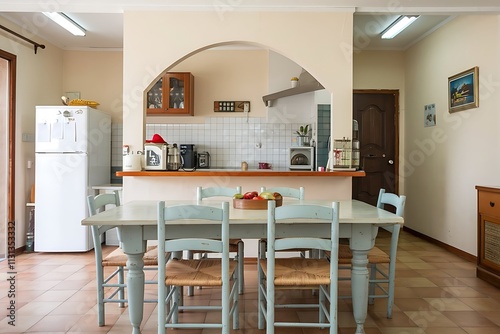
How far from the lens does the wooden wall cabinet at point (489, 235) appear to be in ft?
10.9

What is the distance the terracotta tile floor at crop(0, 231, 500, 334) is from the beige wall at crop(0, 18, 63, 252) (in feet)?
2.56

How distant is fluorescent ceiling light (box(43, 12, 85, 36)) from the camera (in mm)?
4281

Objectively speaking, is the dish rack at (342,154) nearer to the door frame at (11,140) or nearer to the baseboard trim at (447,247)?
the baseboard trim at (447,247)

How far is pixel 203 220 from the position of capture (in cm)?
212

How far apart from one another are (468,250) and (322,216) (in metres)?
3.08

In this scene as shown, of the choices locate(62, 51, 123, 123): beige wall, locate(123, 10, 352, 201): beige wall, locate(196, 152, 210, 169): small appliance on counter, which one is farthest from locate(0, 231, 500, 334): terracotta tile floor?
locate(62, 51, 123, 123): beige wall

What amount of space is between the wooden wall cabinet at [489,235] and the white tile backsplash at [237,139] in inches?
108

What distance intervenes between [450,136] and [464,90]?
0.60 metres

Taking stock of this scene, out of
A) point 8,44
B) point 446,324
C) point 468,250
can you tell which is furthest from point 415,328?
point 8,44

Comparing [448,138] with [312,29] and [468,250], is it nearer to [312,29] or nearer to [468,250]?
[468,250]

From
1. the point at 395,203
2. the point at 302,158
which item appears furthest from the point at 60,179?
the point at 395,203

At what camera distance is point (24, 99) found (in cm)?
471

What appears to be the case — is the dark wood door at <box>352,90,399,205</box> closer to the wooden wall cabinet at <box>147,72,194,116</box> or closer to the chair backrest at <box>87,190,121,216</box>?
the wooden wall cabinet at <box>147,72,194,116</box>

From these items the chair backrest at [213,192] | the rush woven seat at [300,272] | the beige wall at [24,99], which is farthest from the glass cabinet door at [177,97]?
the rush woven seat at [300,272]
